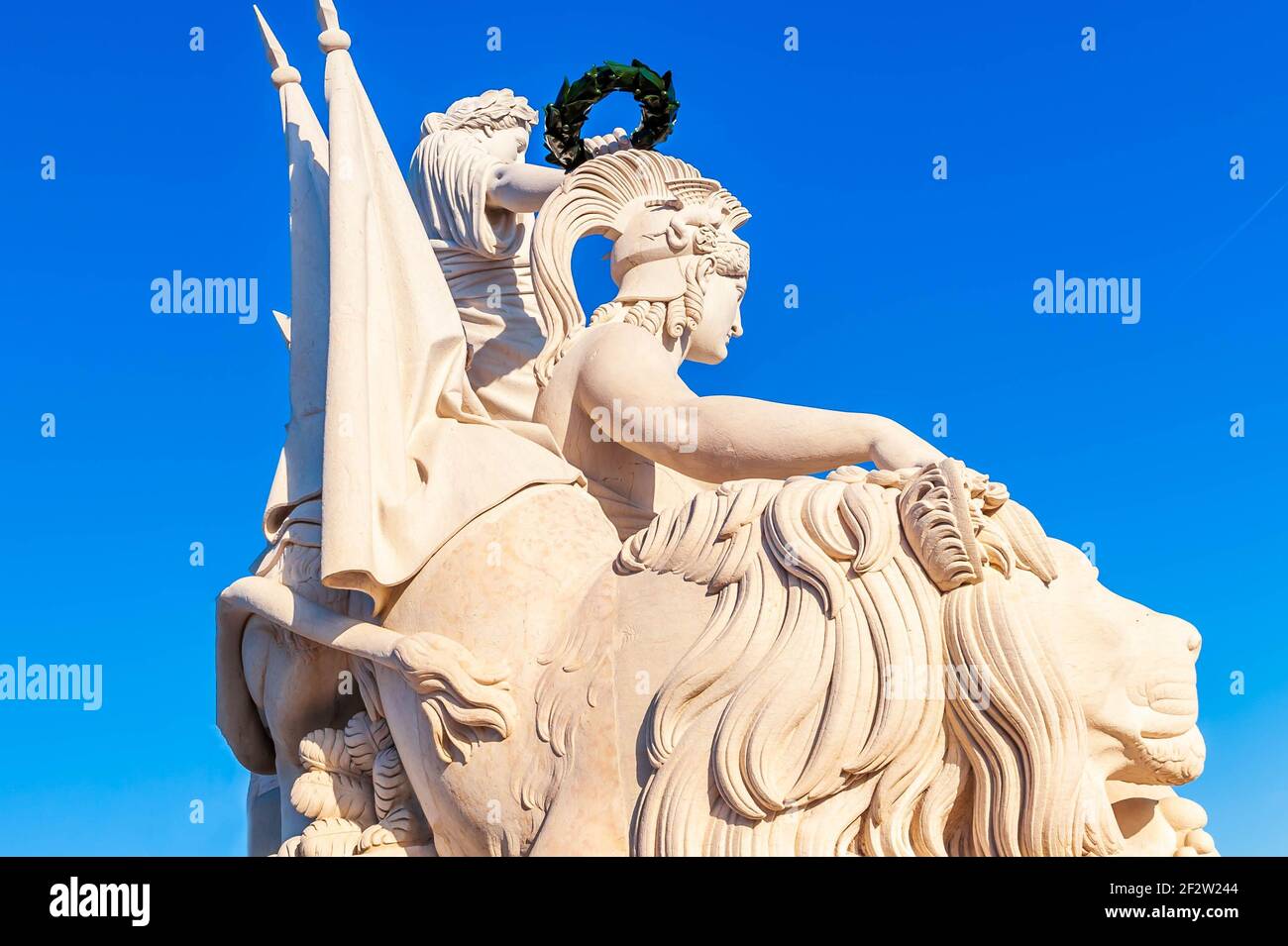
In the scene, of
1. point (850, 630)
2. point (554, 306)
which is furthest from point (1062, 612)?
point (554, 306)

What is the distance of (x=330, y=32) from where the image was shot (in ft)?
18.5

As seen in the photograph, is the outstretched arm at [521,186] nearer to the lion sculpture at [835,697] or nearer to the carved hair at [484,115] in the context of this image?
the carved hair at [484,115]

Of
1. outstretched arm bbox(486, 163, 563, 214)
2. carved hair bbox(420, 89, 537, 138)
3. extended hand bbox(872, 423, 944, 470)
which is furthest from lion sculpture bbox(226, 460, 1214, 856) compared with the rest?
carved hair bbox(420, 89, 537, 138)

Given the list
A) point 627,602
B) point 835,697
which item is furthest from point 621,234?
point 835,697

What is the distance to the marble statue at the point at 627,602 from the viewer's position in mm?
4297

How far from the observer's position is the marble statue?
14.1 ft

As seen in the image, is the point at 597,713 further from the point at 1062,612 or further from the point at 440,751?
the point at 1062,612

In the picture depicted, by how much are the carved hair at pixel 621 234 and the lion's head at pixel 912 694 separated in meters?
1.56

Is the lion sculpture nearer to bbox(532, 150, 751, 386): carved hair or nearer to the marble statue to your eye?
the marble statue

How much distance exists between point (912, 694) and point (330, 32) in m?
3.03

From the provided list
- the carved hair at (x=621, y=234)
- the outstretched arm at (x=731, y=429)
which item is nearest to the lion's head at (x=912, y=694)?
the outstretched arm at (x=731, y=429)

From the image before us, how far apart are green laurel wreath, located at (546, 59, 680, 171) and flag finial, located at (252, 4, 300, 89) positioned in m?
1.05
